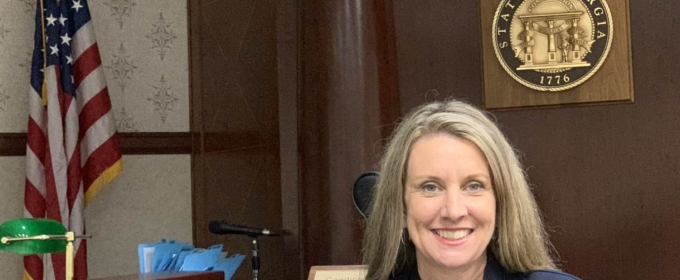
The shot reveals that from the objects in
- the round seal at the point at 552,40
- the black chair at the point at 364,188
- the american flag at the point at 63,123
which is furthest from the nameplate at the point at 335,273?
the american flag at the point at 63,123

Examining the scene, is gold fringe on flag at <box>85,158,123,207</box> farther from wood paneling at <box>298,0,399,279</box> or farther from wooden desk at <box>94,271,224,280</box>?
wooden desk at <box>94,271,224,280</box>

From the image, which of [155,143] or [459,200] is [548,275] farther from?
[155,143]

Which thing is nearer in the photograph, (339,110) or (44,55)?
(339,110)

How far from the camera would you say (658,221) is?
4.01 meters

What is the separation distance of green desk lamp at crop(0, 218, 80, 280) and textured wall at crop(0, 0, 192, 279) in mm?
2539

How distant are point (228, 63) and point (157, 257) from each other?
1.88 m

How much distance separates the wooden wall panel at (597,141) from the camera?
3.99 m

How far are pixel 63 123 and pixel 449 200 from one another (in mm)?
3386

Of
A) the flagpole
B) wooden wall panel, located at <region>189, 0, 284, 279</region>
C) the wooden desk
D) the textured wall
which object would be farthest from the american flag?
the wooden desk

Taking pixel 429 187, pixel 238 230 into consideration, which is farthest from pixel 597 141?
pixel 429 187

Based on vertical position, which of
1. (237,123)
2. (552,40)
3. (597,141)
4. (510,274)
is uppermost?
(552,40)

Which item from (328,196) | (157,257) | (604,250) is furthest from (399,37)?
(157,257)

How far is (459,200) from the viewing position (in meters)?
1.82

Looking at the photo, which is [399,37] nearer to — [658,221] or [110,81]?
[658,221]
